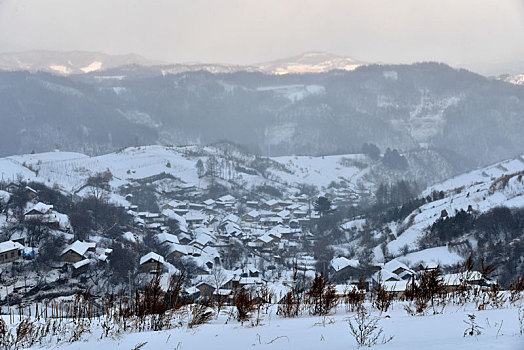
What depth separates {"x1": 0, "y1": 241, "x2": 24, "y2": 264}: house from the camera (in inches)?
867

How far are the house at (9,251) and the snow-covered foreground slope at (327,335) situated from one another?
68.3 feet

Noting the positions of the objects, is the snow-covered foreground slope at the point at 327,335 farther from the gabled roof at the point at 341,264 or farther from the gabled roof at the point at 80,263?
the gabled roof at the point at 341,264

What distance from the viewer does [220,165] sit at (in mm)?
76562

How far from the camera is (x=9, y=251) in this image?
22.3m

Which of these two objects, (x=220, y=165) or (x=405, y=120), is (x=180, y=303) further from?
(x=405, y=120)

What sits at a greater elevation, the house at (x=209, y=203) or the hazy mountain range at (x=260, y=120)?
the hazy mountain range at (x=260, y=120)

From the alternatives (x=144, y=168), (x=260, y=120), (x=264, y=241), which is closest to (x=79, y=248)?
(x=264, y=241)

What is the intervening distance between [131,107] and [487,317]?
190 meters

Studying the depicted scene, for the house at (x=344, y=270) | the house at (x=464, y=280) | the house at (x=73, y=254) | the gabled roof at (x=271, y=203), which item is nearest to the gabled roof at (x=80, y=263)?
the house at (x=73, y=254)

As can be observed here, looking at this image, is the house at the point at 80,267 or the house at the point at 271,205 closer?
the house at the point at 80,267

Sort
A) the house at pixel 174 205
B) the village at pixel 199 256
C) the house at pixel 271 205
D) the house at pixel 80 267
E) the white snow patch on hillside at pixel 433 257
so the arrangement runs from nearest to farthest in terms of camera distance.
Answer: the village at pixel 199 256
the house at pixel 80 267
the white snow patch on hillside at pixel 433 257
the house at pixel 174 205
the house at pixel 271 205

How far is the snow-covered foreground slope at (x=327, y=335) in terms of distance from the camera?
11.5ft

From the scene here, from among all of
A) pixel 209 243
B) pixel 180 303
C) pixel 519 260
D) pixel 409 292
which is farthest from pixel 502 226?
pixel 180 303

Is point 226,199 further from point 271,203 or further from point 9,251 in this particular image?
point 9,251
